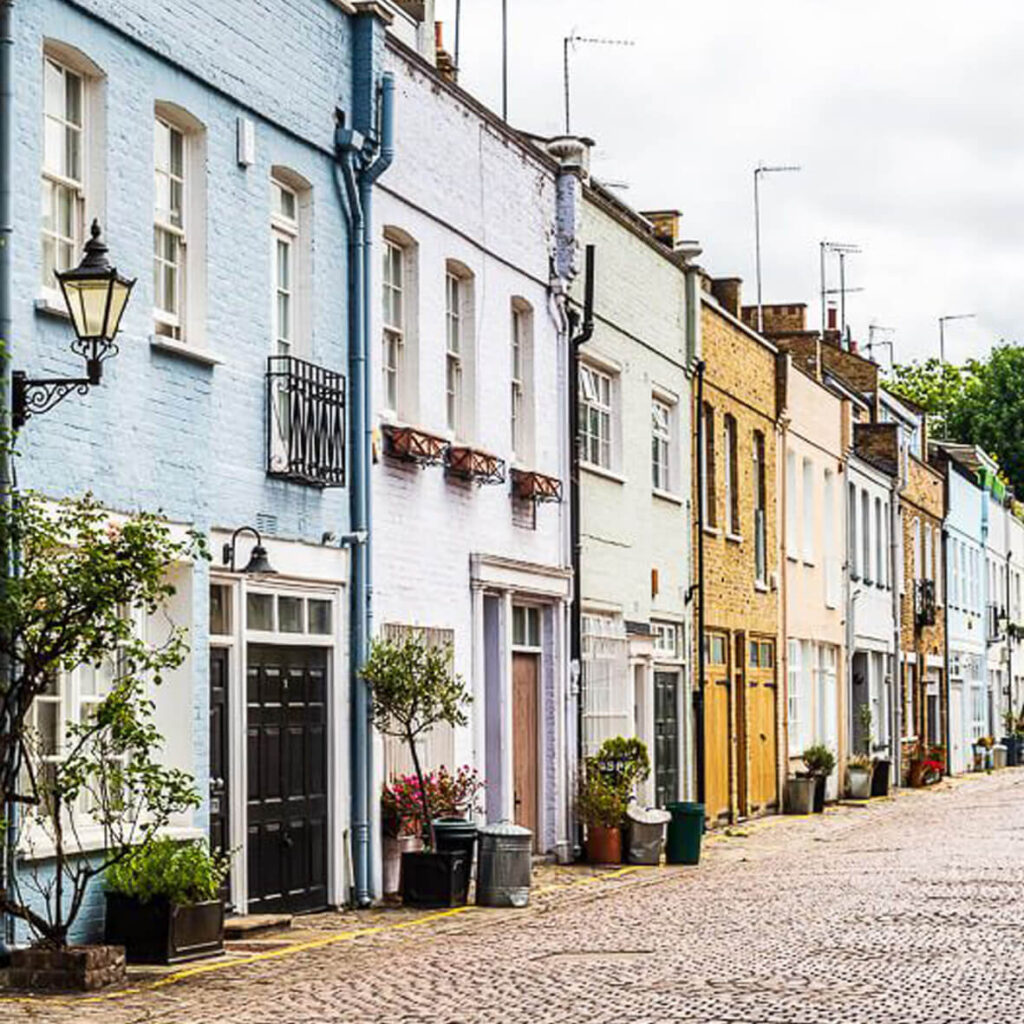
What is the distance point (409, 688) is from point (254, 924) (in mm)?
3067

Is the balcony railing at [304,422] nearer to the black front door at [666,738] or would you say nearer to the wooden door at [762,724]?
the black front door at [666,738]

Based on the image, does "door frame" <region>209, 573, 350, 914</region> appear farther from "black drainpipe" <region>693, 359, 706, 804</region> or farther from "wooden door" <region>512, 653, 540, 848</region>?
"black drainpipe" <region>693, 359, 706, 804</region>

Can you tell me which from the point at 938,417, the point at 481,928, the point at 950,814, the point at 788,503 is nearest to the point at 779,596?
the point at 788,503

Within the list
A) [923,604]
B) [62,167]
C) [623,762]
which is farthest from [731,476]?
[62,167]

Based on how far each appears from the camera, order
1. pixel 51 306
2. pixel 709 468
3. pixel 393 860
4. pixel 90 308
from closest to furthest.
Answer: pixel 90 308 → pixel 51 306 → pixel 393 860 → pixel 709 468

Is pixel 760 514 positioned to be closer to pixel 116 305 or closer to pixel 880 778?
pixel 880 778


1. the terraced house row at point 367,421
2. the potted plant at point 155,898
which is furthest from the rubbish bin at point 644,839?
Answer: the potted plant at point 155,898

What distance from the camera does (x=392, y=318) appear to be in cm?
2089

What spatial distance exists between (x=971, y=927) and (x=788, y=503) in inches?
812

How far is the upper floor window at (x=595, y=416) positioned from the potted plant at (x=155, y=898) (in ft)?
40.6

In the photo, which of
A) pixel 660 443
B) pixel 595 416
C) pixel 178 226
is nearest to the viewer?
pixel 178 226

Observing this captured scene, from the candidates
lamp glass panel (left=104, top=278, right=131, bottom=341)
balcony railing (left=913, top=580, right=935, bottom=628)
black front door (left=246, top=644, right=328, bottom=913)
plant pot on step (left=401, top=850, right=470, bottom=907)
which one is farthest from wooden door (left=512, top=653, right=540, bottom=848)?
balcony railing (left=913, top=580, right=935, bottom=628)

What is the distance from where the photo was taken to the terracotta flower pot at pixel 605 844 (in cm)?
2522

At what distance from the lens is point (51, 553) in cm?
1406
